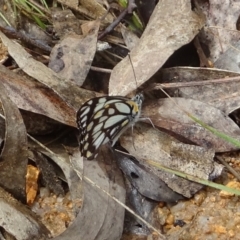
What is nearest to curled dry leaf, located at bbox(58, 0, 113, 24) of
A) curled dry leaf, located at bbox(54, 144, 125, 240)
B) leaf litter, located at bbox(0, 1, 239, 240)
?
leaf litter, located at bbox(0, 1, 239, 240)

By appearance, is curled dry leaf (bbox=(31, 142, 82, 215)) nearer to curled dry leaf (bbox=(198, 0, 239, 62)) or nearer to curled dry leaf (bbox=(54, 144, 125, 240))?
curled dry leaf (bbox=(54, 144, 125, 240))

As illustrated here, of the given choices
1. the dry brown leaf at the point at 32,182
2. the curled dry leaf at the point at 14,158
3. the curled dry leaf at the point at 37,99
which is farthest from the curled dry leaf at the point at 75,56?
the dry brown leaf at the point at 32,182

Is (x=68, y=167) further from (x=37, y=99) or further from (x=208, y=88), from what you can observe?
(x=208, y=88)

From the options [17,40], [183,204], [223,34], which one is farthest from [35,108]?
[223,34]

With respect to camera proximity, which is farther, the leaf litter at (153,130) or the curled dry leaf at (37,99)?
the curled dry leaf at (37,99)

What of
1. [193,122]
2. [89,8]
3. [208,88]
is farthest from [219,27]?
[89,8]

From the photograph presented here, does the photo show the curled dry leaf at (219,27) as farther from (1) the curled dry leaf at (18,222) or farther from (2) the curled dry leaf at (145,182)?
(1) the curled dry leaf at (18,222)
